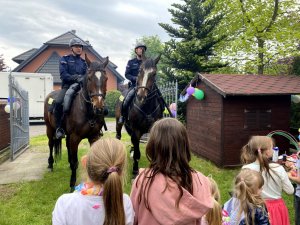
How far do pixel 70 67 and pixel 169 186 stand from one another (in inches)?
210

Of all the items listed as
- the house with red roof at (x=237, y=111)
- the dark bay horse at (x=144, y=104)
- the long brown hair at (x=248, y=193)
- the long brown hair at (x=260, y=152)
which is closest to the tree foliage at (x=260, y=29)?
the house with red roof at (x=237, y=111)

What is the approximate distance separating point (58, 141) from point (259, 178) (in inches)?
251

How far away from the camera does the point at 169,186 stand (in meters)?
2.02

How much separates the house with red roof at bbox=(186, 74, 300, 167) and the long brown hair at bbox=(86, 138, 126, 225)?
6.05 m

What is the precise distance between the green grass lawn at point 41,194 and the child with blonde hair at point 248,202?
1.75 m

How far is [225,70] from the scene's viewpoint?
54.1 feet

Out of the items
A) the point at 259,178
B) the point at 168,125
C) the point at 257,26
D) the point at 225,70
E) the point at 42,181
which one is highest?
the point at 257,26

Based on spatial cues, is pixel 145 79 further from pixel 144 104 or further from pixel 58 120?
pixel 58 120

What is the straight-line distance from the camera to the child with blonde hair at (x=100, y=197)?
2010mm

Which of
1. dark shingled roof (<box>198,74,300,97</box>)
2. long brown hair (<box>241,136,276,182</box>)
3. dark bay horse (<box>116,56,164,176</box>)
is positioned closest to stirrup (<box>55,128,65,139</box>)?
dark bay horse (<box>116,56,164,176</box>)

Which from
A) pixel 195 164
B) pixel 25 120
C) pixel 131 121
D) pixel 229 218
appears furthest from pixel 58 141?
pixel 229 218

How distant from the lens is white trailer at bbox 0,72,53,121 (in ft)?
71.4

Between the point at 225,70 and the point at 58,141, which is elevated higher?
the point at 225,70

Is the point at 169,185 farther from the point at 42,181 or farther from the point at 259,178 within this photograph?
the point at 42,181
